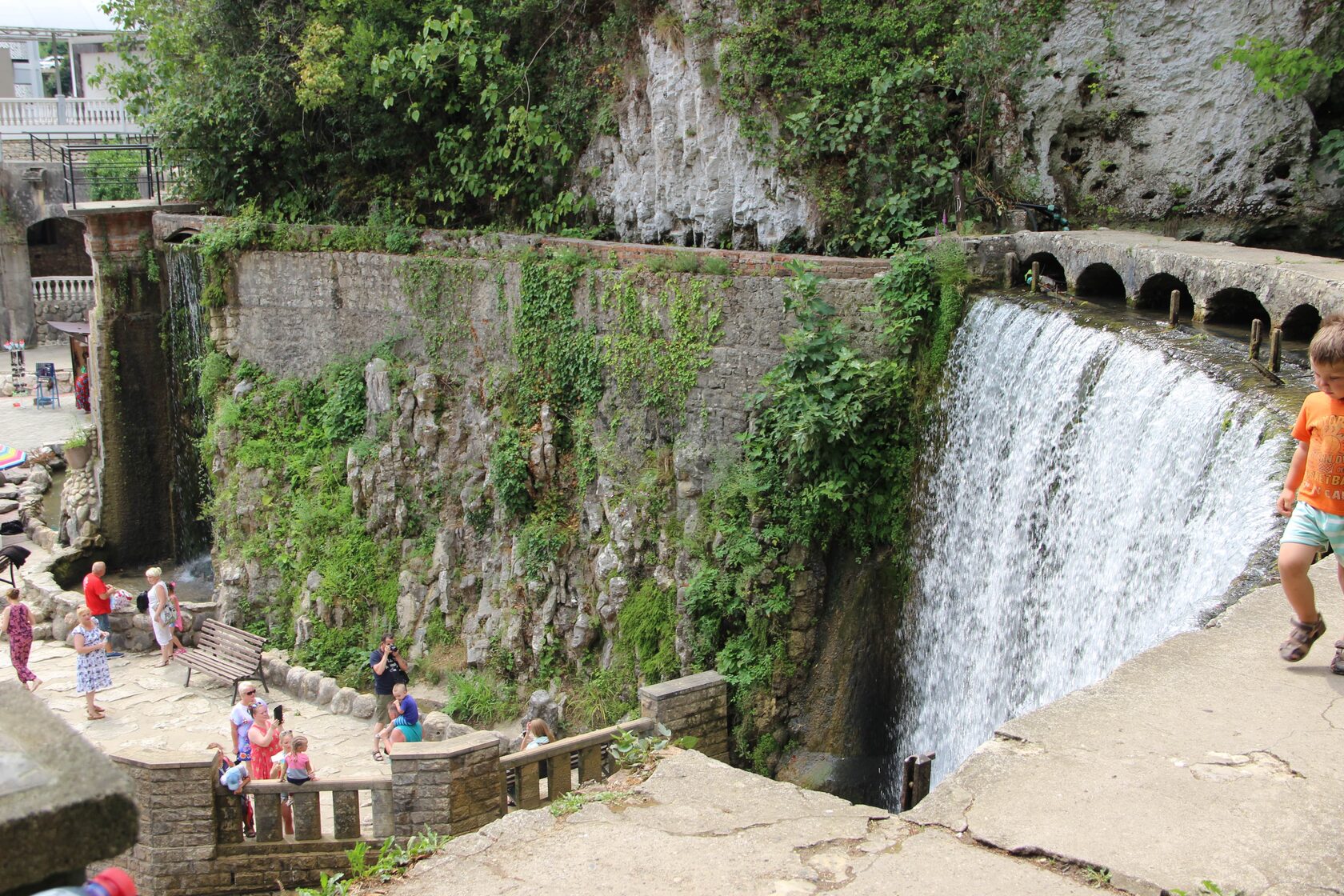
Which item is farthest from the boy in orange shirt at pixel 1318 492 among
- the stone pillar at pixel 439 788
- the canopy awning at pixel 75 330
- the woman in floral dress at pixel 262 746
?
the canopy awning at pixel 75 330

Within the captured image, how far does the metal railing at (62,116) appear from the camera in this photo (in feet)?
103

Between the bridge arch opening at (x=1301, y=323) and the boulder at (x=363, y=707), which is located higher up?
the bridge arch opening at (x=1301, y=323)

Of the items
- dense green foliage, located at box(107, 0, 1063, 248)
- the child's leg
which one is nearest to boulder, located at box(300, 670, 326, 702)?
dense green foliage, located at box(107, 0, 1063, 248)

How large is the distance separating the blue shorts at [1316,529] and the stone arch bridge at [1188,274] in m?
2.50

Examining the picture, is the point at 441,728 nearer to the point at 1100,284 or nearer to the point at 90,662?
the point at 90,662

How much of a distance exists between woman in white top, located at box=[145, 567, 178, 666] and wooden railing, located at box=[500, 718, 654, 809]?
21.8 ft

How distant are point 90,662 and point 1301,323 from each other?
12081 mm

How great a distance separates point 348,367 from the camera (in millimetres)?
15672

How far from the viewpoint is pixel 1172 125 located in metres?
12.1

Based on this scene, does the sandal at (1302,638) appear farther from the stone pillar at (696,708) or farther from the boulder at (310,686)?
the boulder at (310,686)

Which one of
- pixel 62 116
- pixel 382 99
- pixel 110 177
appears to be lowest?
pixel 382 99

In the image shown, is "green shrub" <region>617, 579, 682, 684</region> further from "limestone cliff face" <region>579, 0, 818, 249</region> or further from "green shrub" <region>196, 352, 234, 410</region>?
"green shrub" <region>196, 352, 234, 410</region>

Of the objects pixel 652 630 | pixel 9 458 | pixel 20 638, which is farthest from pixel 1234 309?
pixel 9 458

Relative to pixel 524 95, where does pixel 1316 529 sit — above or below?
below
